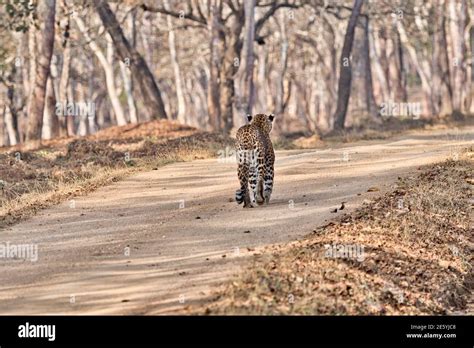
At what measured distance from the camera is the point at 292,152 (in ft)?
89.2

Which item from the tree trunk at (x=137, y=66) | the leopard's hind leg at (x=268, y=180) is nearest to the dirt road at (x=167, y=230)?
the leopard's hind leg at (x=268, y=180)

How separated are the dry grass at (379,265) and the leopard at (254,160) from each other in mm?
1500

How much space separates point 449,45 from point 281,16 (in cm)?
922

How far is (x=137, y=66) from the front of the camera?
36.5 m

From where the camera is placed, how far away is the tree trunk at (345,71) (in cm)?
3978

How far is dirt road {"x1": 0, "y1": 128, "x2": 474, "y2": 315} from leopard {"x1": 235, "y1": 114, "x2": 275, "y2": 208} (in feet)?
0.92

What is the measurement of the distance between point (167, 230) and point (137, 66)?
824 inches

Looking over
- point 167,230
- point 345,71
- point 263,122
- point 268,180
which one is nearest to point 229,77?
point 345,71

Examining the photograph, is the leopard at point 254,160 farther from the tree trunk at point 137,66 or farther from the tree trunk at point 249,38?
the tree trunk at point 137,66

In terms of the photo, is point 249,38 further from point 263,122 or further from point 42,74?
point 263,122

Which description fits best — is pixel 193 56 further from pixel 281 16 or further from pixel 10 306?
pixel 10 306

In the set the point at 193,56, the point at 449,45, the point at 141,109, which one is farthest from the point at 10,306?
the point at 141,109

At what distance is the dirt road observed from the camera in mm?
12461

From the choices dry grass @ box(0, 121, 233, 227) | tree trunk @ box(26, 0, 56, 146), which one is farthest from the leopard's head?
tree trunk @ box(26, 0, 56, 146)
